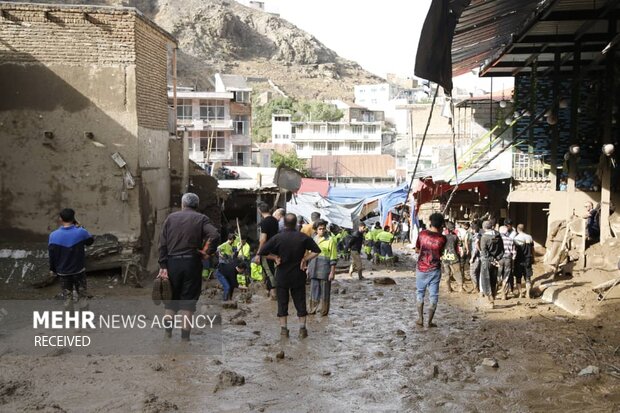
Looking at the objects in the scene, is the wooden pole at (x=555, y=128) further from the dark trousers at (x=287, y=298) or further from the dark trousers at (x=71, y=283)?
the dark trousers at (x=71, y=283)

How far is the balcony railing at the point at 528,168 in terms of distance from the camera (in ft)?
61.6

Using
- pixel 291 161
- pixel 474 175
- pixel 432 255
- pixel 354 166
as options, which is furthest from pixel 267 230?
pixel 291 161

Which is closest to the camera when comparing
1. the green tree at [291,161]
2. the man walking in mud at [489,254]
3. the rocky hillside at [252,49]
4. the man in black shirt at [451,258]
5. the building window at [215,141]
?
the man walking in mud at [489,254]

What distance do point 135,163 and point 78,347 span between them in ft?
24.2

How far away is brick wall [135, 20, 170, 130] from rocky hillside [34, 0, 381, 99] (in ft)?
321

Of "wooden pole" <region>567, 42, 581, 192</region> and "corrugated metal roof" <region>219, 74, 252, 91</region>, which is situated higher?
"corrugated metal roof" <region>219, 74, 252, 91</region>

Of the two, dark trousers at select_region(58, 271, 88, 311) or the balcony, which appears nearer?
dark trousers at select_region(58, 271, 88, 311)

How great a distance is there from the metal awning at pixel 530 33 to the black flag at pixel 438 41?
1.91 metres

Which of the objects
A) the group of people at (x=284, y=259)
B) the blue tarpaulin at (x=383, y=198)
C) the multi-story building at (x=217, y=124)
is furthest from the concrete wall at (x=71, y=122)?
the multi-story building at (x=217, y=124)

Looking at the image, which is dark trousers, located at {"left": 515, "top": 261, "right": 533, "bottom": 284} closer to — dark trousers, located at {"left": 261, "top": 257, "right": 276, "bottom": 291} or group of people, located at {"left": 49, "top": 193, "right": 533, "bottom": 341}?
group of people, located at {"left": 49, "top": 193, "right": 533, "bottom": 341}

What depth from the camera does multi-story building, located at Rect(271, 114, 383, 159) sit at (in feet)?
251

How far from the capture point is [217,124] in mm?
55406

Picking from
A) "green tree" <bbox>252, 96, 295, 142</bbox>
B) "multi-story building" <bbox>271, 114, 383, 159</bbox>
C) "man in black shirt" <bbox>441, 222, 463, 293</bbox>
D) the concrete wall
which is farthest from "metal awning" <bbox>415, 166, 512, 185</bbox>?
"green tree" <bbox>252, 96, 295, 142</bbox>

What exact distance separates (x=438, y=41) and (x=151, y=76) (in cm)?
951
